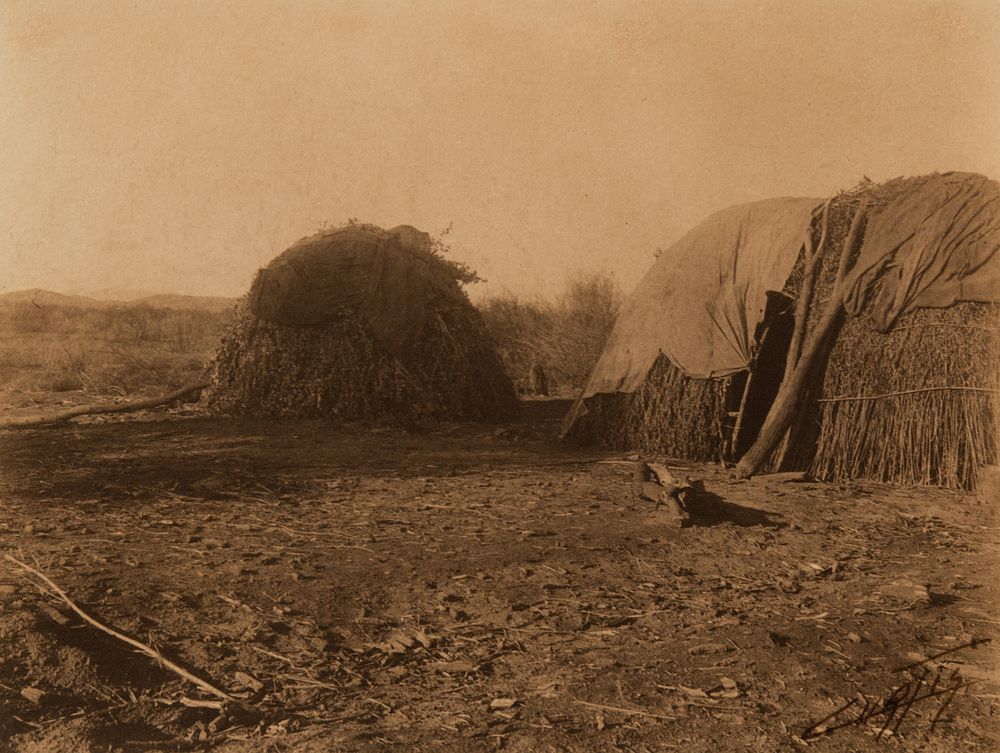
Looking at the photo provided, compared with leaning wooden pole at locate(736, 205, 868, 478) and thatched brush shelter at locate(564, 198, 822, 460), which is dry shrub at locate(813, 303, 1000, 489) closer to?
leaning wooden pole at locate(736, 205, 868, 478)

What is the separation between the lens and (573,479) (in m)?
7.16

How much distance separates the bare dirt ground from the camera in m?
3.09

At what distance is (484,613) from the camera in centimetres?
418

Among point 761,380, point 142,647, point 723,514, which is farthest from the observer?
point 761,380

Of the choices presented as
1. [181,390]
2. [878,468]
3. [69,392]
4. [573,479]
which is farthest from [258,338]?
[878,468]

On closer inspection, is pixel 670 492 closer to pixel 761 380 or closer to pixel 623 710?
pixel 761 380

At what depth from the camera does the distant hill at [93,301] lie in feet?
74.2

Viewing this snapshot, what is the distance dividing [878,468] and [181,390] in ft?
27.2

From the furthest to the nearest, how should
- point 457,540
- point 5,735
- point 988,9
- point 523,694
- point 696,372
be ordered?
point 696,372
point 988,9
point 457,540
point 523,694
point 5,735

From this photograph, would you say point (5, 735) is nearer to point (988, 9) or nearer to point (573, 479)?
point (573, 479)

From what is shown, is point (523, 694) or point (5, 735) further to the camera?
point (523, 694)

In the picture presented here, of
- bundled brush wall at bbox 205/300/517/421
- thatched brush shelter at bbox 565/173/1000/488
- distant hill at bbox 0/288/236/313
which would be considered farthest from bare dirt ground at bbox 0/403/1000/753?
distant hill at bbox 0/288/236/313

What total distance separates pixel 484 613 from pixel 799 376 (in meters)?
4.44

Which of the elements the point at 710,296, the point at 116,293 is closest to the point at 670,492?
the point at 710,296
